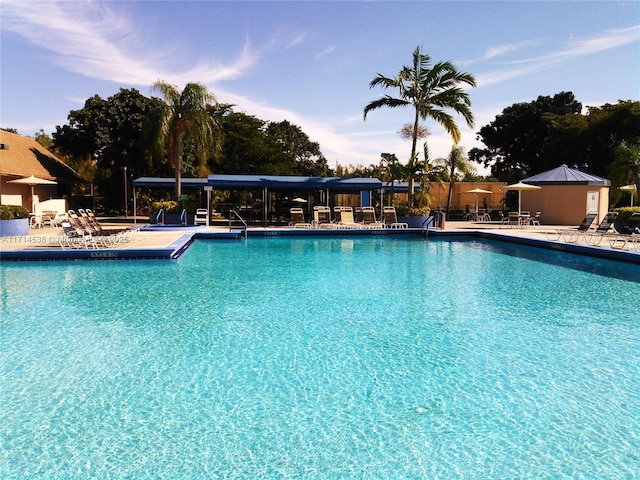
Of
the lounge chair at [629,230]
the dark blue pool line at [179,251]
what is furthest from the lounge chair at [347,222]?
the lounge chair at [629,230]

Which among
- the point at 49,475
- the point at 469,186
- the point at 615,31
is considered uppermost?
the point at 615,31

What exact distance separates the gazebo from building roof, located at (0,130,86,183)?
24.8 meters

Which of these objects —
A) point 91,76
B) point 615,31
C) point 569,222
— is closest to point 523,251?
point 615,31

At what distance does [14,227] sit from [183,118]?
9595 millimetres

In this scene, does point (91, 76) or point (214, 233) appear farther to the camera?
point (91, 76)

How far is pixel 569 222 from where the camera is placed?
23.4 m

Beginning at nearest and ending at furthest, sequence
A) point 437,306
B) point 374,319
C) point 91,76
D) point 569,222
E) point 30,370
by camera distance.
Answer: point 30,370, point 374,319, point 437,306, point 91,76, point 569,222

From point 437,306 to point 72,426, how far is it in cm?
535

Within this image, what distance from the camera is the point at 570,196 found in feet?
75.8

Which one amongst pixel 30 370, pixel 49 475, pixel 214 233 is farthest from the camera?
pixel 214 233

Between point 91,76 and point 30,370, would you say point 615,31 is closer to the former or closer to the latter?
point 30,370

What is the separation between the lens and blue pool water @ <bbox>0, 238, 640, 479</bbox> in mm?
3240

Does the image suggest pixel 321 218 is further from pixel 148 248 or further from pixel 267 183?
pixel 148 248

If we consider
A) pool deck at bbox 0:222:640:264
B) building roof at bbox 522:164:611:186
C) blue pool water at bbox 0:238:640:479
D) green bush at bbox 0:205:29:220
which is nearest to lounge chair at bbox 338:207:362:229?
pool deck at bbox 0:222:640:264
